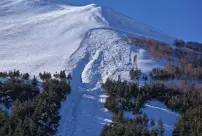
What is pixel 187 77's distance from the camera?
22312 millimetres

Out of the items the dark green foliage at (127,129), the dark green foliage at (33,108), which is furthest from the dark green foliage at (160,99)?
the dark green foliage at (33,108)

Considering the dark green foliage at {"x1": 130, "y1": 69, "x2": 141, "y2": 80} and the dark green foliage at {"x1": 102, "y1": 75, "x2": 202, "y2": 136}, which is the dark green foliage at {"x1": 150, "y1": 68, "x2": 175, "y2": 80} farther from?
the dark green foliage at {"x1": 102, "y1": 75, "x2": 202, "y2": 136}

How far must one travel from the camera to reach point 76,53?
26.7m

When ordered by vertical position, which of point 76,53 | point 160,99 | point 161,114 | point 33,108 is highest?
point 76,53

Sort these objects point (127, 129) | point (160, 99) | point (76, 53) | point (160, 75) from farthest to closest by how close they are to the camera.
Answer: point (76, 53), point (160, 75), point (160, 99), point (127, 129)

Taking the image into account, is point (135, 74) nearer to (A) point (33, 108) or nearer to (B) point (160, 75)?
(B) point (160, 75)

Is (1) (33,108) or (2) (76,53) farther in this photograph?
(2) (76,53)

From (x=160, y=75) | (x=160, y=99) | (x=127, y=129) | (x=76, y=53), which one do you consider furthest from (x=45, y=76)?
(x=127, y=129)

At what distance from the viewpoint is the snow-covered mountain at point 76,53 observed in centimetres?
1716

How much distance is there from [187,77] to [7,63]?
48.9ft

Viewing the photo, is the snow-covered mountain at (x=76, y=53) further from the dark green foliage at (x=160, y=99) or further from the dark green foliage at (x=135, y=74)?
the dark green foliage at (x=160, y=99)

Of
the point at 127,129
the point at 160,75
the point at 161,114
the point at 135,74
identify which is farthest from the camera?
the point at 160,75

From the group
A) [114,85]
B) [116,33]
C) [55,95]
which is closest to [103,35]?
[116,33]

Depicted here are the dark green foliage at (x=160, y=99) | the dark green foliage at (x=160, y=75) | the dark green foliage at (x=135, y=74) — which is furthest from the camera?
the dark green foliage at (x=160, y=75)
